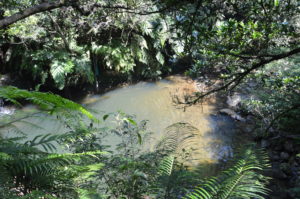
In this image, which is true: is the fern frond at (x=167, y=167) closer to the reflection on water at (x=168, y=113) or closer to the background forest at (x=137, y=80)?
the background forest at (x=137, y=80)

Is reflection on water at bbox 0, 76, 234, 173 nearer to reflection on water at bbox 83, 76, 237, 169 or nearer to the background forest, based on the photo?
reflection on water at bbox 83, 76, 237, 169

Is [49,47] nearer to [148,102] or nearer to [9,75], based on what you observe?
[9,75]

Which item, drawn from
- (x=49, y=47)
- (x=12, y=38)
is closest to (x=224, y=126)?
(x=49, y=47)

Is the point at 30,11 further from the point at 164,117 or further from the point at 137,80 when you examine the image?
the point at 137,80

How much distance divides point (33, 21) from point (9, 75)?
2.41m

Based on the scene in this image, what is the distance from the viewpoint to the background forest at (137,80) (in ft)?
4.18

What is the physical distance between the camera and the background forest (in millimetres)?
1273

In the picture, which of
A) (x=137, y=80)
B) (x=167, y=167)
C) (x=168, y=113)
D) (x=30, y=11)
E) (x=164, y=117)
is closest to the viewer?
(x=167, y=167)

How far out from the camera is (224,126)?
5.51m

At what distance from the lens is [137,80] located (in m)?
8.91

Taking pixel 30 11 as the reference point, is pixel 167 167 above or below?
below

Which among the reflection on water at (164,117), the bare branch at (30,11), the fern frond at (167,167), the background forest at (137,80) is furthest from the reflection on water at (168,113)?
the bare branch at (30,11)

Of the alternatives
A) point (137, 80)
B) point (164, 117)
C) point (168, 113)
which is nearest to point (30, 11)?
point (164, 117)

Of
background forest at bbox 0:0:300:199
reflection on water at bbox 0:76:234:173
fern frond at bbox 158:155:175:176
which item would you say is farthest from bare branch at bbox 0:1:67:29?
reflection on water at bbox 0:76:234:173
